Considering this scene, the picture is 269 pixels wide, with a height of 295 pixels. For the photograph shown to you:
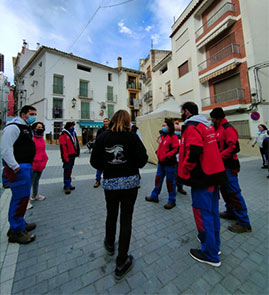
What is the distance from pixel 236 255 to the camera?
1801 millimetres

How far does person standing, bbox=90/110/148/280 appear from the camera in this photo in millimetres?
1538

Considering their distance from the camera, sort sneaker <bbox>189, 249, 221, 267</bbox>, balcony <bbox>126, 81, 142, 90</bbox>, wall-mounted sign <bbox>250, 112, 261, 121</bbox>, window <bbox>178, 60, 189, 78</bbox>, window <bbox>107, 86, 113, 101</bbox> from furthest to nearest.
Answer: balcony <bbox>126, 81, 142, 90</bbox> → window <bbox>107, 86, 113, 101</bbox> → window <bbox>178, 60, 189, 78</bbox> → wall-mounted sign <bbox>250, 112, 261, 121</bbox> → sneaker <bbox>189, 249, 221, 267</bbox>

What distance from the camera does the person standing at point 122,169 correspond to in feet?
5.05

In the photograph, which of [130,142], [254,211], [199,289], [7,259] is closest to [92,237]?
[7,259]

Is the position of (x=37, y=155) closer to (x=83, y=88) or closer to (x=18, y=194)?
(x=18, y=194)

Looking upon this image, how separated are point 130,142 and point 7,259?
215 cm

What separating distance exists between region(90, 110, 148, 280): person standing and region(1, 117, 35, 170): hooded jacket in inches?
47.8

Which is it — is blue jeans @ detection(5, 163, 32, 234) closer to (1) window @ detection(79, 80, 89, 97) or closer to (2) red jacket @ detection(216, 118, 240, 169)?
(2) red jacket @ detection(216, 118, 240, 169)

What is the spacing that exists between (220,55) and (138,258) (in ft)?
52.8

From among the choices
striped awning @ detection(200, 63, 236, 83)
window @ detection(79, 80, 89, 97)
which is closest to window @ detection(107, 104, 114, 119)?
window @ detection(79, 80, 89, 97)

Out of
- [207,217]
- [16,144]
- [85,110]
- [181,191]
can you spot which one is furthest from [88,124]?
[207,217]

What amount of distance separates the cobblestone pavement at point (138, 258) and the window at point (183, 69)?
53.6 feet

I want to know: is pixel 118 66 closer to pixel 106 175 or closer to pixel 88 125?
pixel 88 125

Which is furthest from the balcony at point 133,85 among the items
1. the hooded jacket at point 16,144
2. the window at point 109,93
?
the hooded jacket at point 16,144
